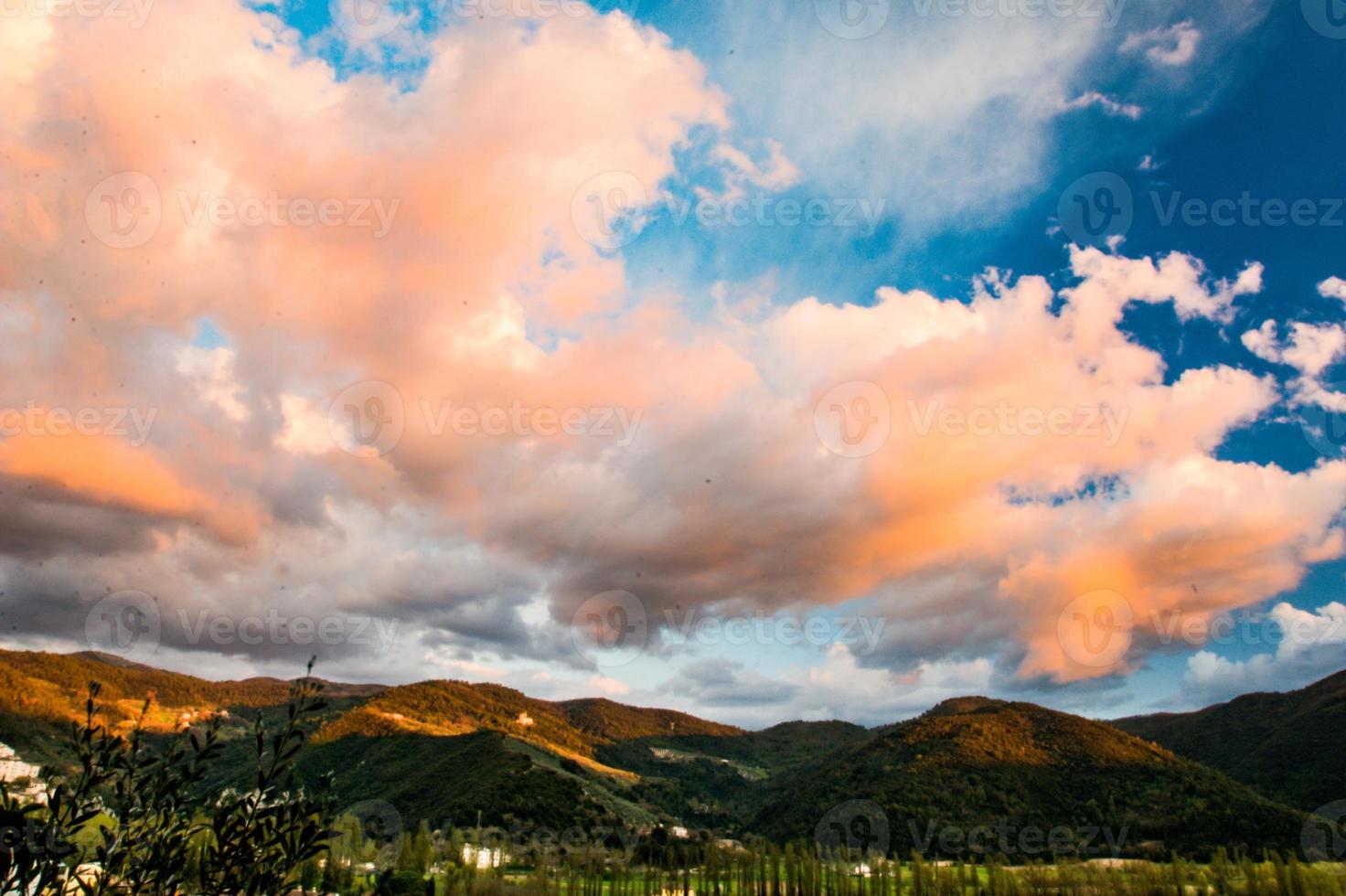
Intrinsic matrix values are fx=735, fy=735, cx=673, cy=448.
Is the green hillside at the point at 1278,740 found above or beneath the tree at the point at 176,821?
beneath

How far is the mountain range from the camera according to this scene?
61.8 meters

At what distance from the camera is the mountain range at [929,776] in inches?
2431

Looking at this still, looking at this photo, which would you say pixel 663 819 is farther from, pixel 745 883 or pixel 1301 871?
pixel 1301 871

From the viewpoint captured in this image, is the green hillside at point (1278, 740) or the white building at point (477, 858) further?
the green hillside at point (1278, 740)

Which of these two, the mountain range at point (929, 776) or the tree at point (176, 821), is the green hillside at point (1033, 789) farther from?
the tree at point (176, 821)

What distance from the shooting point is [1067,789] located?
6975cm

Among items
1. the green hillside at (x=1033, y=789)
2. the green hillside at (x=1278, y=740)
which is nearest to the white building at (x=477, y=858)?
the green hillside at (x=1033, y=789)

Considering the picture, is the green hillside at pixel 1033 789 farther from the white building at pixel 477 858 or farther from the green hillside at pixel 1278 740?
the white building at pixel 477 858

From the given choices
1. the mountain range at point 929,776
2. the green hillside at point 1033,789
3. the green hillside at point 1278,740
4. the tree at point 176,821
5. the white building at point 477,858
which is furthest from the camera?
the green hillside at point 1278,740

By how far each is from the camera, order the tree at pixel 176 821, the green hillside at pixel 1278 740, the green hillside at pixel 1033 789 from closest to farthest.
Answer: the tree at pixel 176 821, the green hillside at pixel 1033 789, the green hillside at pixel 1278 740

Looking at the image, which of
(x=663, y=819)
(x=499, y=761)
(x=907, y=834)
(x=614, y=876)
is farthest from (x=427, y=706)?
(x=614, y=876)

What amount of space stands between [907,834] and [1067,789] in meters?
16.7

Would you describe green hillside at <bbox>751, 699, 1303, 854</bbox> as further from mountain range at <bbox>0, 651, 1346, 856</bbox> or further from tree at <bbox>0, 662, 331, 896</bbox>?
tree at <bbox>0, 662, 331, 896</bbox>

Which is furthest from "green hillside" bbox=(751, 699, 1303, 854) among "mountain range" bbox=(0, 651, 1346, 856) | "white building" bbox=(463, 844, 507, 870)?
"white building" bbox=(463, 844, 507, 870)
